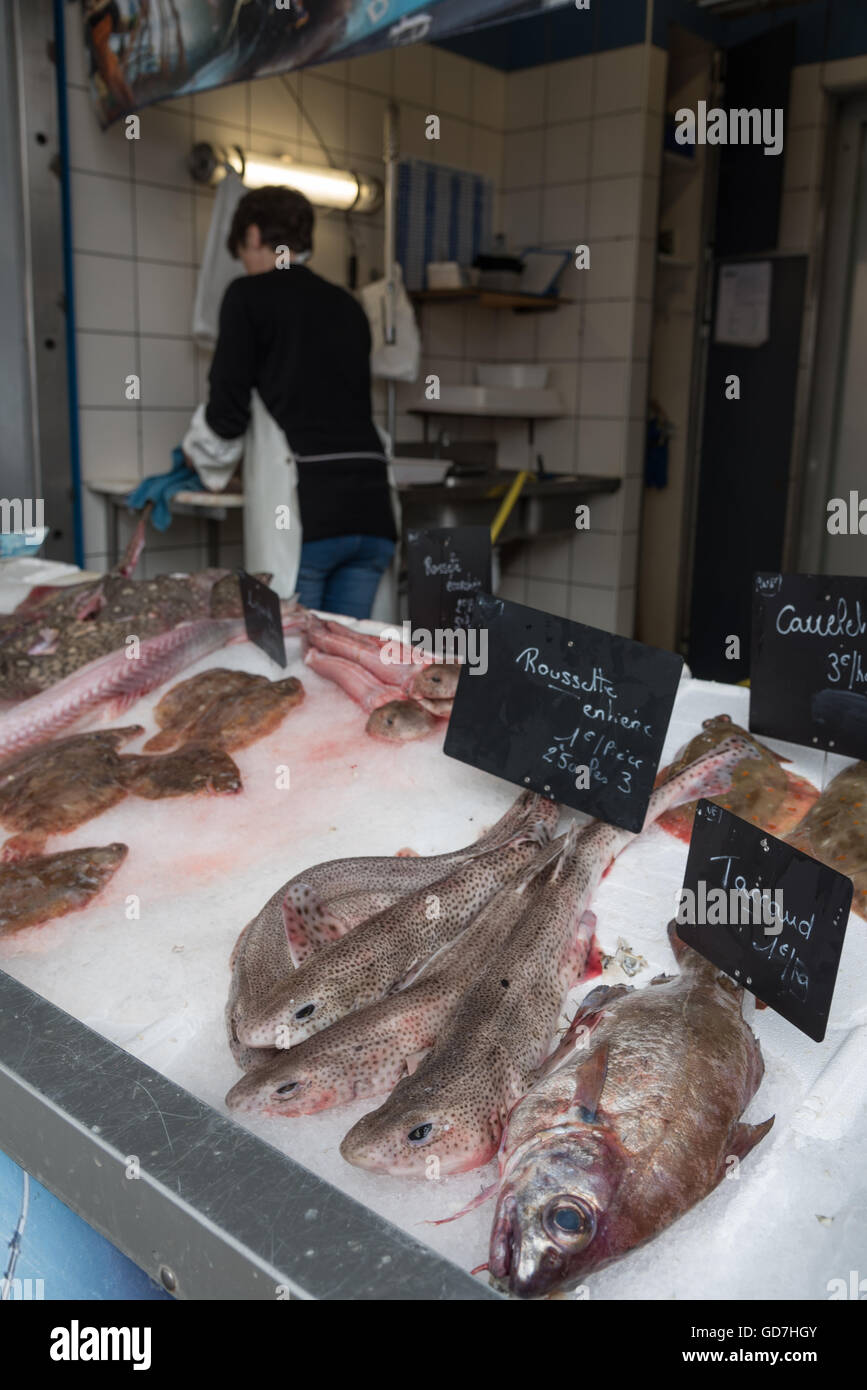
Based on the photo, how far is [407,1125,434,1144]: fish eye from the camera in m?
0.95

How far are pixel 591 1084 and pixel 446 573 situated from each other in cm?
160

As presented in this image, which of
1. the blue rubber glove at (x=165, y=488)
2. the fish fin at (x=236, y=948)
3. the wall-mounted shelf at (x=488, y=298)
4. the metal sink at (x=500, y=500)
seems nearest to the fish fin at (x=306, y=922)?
the fish fin at (x=236, y=948)

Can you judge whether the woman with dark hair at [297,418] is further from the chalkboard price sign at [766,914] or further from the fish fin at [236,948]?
the chalkboard price sign at [766,914]

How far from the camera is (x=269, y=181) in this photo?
4.76 meters

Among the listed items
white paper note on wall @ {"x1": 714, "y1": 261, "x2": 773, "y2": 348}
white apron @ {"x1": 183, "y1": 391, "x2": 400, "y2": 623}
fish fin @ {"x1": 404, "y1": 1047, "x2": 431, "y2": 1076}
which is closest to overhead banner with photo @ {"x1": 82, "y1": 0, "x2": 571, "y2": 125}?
white apron @ {"x1": 183, "y1": 391, "x2": 400, "y2": 623}

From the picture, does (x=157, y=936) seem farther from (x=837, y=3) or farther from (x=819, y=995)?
(x=837, y=3)

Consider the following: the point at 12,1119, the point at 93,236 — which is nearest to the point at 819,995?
the point at 12,1119

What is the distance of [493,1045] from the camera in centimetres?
106

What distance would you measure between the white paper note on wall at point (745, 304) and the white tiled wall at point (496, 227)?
60cm

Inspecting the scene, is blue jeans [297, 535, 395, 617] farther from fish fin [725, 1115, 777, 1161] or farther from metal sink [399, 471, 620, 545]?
fish fin [725, 1115, 777, 1161]

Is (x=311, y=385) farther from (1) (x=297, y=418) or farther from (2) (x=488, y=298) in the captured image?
(2) (x=488, y=298)

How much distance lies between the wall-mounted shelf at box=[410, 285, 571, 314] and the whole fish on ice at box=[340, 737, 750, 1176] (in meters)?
4.56

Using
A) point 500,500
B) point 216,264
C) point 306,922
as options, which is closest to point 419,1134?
point 306,922
